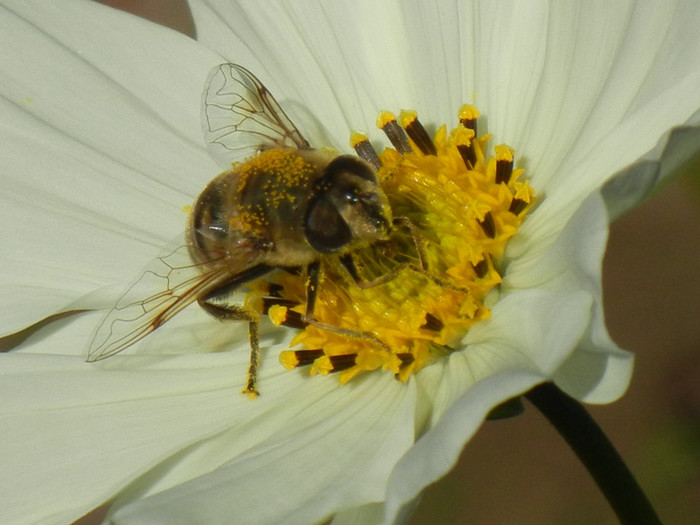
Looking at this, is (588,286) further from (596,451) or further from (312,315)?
(312,315)

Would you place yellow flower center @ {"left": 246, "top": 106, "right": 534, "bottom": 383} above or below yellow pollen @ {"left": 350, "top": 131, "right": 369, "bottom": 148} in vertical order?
below

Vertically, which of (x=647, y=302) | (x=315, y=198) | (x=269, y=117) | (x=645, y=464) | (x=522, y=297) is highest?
(x=269, y=117)

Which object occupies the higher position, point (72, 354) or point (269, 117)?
point (269, 117)

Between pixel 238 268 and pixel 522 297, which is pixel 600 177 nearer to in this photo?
pixel 522 297

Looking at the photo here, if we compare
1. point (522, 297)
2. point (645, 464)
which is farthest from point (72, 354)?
point (645, 464)

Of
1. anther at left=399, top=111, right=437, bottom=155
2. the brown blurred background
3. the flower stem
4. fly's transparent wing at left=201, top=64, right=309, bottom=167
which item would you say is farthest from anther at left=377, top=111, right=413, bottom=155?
A: the brown blurred background

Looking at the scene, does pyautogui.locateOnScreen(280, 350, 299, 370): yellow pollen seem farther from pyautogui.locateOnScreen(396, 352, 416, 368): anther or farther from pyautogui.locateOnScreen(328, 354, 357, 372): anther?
pyautogui.locateOnScreen(396, 352, 416, 368): anther

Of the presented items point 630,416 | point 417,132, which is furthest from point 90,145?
point 630,416
